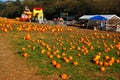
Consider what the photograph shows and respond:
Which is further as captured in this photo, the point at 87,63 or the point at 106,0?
the point at 106,0

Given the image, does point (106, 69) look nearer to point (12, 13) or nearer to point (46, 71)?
point (46, 71)

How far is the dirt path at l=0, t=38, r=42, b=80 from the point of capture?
381 inches

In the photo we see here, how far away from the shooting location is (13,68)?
10523 millimetres

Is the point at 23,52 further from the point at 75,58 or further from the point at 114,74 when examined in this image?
the point at 114,74

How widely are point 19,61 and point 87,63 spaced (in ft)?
10.1

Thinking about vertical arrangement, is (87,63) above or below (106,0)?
below

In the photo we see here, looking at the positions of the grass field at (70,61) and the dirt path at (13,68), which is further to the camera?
the grass field at (70,61)

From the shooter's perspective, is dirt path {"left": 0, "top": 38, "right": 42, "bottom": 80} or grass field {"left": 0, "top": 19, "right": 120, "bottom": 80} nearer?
dirt path {"left": 0, "top": 38, "right": 42, "bottom": 80}

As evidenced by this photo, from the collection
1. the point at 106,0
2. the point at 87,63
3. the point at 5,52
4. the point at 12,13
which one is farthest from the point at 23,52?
the point at 12,13

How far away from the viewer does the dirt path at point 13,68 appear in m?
9.67

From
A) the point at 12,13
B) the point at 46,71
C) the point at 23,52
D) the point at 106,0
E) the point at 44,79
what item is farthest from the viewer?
the point at 12,13

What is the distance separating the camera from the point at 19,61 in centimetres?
1134

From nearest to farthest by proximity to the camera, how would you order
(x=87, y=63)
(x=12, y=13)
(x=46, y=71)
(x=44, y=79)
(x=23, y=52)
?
(x=44, y=79) → (x=46, y=71) → (x=87, y=63) → (x=23, y=52) → (x=12, y=13)

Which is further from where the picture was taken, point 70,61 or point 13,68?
point 70,61
